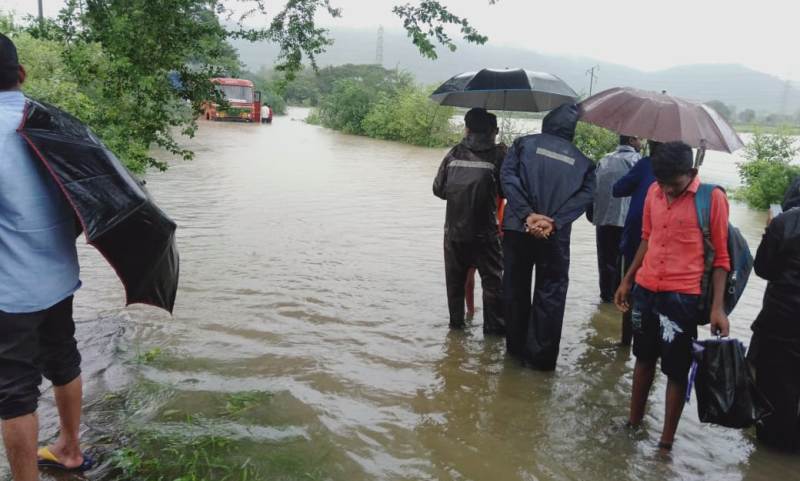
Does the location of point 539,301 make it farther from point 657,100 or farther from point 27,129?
point 27,129

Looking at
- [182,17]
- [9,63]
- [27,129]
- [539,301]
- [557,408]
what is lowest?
[557,408]

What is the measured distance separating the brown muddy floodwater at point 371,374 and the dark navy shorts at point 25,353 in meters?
0.65

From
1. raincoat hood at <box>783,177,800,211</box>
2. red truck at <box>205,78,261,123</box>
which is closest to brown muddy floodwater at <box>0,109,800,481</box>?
raincoat hood at <box>783,177,800,211</box>

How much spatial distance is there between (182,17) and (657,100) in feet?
10.7

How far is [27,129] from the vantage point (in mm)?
2395

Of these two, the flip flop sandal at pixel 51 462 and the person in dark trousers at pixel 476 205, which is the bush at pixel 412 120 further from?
the flip flop sandal at pixel 51 462

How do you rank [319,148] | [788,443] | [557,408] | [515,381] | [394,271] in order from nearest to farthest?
1. [788,443]
2. [557,408]
3. [515,381]
4. [394,271]
5. [319,148]

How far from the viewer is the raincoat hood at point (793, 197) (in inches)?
139

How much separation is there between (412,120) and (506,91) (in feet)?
81.8

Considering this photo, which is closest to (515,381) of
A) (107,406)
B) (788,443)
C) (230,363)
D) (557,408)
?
(557,408)

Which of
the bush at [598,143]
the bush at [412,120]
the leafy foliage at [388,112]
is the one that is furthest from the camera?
the leafy foliage at [388,112]

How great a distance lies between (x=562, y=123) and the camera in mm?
4410

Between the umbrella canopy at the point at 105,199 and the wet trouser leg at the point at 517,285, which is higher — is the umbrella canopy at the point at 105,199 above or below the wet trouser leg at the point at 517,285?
above

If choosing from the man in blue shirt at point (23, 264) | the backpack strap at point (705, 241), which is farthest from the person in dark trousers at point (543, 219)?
the man in blue shirt at point (23, 264)
